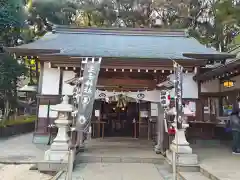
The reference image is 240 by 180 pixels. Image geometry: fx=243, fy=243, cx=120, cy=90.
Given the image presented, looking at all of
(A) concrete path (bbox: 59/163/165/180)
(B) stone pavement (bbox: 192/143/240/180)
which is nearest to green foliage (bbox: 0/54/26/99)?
(A) concrete path (bbox: 59/163/165/180)

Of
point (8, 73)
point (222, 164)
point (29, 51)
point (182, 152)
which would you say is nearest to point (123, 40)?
point (29, 51)

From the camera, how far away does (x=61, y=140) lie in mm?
6641

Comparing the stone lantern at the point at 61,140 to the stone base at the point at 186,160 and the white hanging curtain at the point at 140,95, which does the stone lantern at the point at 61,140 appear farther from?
the stone base at the point at 186,160

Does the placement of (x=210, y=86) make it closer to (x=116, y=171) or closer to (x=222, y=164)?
(x=222, y=164)

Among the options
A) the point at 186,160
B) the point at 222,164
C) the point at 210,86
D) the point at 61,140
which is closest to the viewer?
the point at 222,164

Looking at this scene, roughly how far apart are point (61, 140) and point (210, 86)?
265 inches

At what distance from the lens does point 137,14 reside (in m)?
19.1

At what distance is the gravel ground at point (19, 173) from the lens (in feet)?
19.3

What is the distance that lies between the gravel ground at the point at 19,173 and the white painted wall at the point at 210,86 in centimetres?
712

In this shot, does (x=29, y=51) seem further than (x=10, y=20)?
No

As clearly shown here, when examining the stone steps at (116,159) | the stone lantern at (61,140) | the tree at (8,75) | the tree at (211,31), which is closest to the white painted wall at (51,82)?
the tree at (8,75)

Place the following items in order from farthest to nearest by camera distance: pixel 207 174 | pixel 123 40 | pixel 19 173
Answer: pixel 123 40
pixel 19 173
pixel 207 174

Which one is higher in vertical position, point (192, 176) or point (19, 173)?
point (192, 176)

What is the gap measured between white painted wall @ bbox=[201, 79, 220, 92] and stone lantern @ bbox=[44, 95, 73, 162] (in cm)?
605
